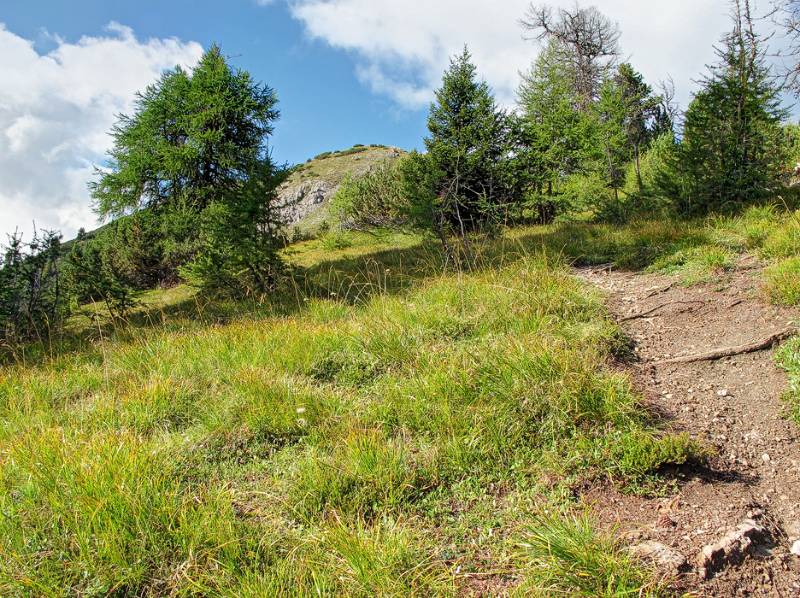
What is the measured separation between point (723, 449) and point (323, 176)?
4448 centimetres

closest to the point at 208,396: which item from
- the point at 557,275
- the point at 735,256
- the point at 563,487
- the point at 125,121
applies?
the point at 563,487

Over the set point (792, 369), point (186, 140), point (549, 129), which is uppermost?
point (186, 140)

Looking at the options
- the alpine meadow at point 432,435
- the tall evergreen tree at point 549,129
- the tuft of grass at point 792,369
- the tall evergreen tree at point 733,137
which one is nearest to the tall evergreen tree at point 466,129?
the tall evergreen tree at point 549,129

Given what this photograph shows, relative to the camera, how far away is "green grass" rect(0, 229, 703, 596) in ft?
6.61

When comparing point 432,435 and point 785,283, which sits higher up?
point 785,283

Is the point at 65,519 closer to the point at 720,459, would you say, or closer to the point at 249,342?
the point at 249,342

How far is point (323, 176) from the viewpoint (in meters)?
43.8

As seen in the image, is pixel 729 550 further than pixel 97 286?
No

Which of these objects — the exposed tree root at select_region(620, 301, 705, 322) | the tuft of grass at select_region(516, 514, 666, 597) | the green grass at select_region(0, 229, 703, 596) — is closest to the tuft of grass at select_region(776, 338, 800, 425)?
the green grass at select_region(0, 229, 703, 596)

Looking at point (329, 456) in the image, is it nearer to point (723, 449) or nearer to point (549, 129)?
point (723, 449)

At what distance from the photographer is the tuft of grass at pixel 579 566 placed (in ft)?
5.99

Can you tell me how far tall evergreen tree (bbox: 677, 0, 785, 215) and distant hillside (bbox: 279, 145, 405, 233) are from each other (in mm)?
27287

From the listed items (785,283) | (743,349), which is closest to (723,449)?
(743,349)

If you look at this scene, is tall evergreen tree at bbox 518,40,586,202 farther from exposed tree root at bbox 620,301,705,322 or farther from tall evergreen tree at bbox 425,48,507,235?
exposed tree root at bbox 620,301,705,322
